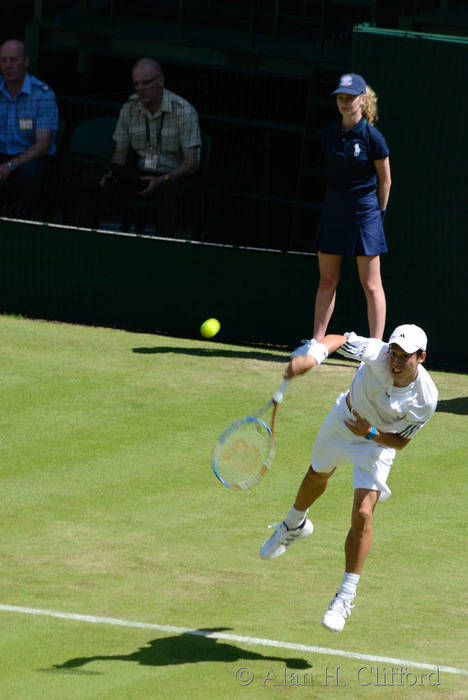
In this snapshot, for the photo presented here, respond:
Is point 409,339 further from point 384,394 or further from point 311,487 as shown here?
point 311,487

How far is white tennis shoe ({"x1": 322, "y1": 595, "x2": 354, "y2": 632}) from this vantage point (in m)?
6.15

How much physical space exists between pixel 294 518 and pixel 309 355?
3.80ft

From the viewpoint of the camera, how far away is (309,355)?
20.5 ft

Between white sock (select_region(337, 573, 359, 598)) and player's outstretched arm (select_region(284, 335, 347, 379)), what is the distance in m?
0.99

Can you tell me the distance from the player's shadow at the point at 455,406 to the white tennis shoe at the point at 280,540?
378cm

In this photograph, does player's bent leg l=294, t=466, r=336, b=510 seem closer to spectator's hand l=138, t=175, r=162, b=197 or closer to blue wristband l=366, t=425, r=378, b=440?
blue wristband l=366, t=425, r=378, b=440

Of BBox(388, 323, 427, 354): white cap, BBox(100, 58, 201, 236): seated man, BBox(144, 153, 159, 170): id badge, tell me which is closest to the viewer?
BBox(388, 323, 427, 354): white cap

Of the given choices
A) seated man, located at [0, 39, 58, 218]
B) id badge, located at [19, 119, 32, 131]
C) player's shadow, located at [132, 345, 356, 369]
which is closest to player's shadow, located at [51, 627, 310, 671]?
player's shadow, located at [132, 345, 356, 369]

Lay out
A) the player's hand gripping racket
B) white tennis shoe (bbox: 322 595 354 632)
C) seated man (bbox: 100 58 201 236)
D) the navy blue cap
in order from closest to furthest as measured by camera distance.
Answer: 1. white tennis shoe (bbox: 322 595 354 632)
2. the player's hand gripping racket
3. the navy blue cap
4. seated man (bbox: 100 58 201 236)

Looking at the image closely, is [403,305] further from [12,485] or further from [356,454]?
[356,454]

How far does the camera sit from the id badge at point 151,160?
12828 mm

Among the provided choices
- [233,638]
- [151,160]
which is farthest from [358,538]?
[151,160]

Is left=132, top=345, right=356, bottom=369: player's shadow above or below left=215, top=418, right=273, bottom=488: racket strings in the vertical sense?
below

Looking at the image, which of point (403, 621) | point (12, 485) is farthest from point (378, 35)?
point (403, 621)
